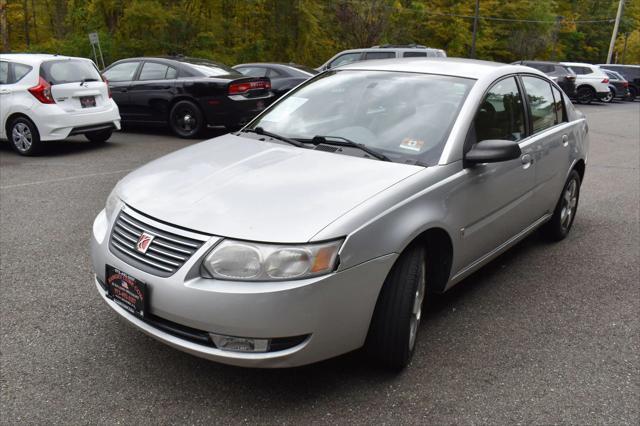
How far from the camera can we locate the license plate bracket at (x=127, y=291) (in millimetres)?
2707

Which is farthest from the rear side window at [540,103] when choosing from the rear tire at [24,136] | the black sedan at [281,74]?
the black sedan at [281,74]

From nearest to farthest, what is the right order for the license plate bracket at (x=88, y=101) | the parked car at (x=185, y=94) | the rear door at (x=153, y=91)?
1. the license plate bracket at (x=88, y=101)
2. the parked car at (x=185, y=94)
3. the rear door at (x=153, y=91)

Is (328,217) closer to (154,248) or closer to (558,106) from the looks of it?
(154,248)

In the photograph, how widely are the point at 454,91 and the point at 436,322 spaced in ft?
4.81

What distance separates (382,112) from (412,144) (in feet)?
1.26

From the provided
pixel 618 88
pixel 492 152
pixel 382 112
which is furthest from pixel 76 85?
pixel 618 88

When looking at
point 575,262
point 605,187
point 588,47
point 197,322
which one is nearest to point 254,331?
point 197,322

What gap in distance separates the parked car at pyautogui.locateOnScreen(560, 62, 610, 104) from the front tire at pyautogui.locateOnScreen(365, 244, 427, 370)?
25.7 metres

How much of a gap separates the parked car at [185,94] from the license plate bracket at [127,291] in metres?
8.30

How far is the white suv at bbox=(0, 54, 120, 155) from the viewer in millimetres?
8781

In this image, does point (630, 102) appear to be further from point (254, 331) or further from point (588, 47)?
point (588, 47)

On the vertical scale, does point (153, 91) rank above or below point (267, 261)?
below

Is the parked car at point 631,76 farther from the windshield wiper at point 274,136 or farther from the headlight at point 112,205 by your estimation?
the headlight at point 112,205

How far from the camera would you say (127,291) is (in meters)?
2.81
